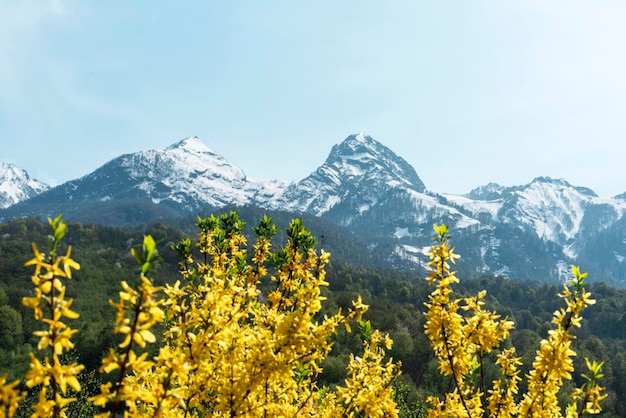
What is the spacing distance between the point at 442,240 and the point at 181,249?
6379mm

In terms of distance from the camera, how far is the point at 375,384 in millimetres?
7016

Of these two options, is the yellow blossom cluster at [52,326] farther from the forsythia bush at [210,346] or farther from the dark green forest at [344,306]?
the dark green forest at [344,306]

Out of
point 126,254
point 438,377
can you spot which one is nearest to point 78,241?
point 126,254

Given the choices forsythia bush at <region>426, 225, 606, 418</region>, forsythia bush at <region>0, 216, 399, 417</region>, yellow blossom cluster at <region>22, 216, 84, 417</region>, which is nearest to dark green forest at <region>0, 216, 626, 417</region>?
forsythia bush at <region>0, 216, 399, 417</region>

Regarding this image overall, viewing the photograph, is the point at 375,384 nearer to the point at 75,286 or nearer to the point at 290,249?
the point at 290,249

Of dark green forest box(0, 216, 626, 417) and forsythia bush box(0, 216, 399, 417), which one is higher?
forsythia bush box(0, 216, 399, 417)

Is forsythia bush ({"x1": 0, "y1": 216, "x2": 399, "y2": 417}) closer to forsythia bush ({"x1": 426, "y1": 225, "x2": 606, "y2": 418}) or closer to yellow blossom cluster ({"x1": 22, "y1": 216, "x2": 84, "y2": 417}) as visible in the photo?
yellow blossom cluster ({"x1": 22, "y1": 216, "x2": 84, "y2": 417})

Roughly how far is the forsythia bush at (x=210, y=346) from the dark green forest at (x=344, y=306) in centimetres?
1576

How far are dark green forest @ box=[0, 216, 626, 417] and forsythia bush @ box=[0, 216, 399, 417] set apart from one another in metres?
15.8

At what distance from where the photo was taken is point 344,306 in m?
87.9

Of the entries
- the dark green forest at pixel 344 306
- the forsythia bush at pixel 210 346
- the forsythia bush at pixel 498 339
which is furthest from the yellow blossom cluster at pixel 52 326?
the dark green forest at pixel 344 306

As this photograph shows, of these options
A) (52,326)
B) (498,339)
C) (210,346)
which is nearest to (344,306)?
(498,339)

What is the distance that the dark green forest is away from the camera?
57812mm

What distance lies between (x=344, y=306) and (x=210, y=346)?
282 ft
